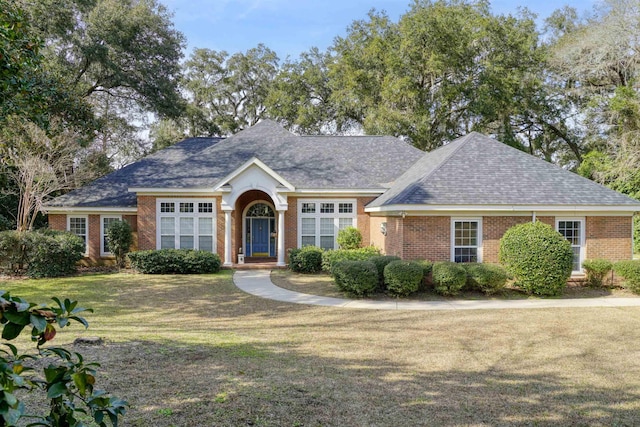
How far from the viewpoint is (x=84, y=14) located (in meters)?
24.5

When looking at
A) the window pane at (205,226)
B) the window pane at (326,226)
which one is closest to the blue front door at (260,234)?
the window pane at (205,226)

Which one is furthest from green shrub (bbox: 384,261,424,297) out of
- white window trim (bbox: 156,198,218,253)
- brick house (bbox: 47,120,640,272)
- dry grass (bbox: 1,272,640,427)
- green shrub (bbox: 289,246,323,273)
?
white window trim (bbox: 156,198,218,253)

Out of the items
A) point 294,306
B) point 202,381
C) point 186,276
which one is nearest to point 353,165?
point 186,276

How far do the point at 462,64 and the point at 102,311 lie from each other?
94.4ft

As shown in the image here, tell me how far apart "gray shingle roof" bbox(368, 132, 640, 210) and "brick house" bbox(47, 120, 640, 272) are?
6 cm

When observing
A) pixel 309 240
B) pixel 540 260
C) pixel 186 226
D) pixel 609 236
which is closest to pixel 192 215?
pixel 186 226

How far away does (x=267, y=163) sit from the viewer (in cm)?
2200

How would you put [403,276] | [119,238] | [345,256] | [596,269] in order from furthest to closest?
[119,238], [345,256], [596,269], [403,276]

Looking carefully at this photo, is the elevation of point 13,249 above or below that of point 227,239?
below

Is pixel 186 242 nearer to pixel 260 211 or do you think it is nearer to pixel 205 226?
pixel 205 226

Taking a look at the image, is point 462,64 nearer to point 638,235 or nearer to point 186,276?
point 638,235

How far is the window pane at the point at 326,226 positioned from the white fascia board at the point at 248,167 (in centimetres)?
234

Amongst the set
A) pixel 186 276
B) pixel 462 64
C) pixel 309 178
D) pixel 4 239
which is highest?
pixel 462 64

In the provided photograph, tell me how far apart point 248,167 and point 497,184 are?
35.1 feet
